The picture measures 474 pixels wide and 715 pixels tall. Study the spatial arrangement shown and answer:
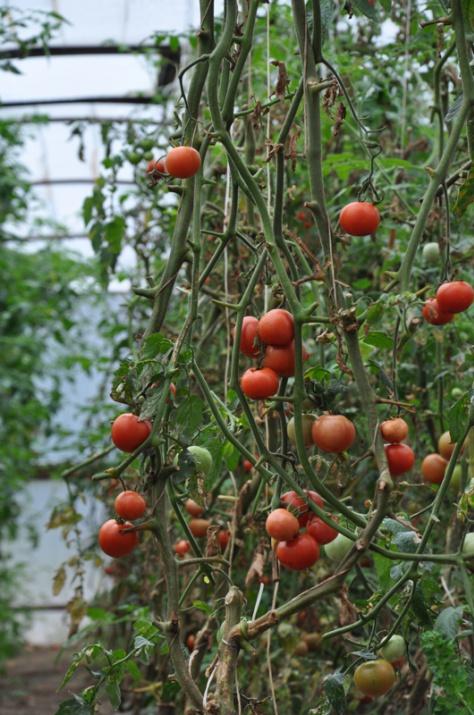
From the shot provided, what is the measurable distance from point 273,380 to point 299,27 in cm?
36

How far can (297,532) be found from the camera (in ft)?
2.84

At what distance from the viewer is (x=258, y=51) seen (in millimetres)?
1916

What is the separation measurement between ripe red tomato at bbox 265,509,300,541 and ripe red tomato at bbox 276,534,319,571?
0.04 ft

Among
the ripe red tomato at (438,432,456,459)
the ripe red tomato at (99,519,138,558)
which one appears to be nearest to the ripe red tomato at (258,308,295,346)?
the ripe red tomato at (99,519,138,558)

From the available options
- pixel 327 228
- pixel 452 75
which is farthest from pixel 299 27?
pixel 452 75

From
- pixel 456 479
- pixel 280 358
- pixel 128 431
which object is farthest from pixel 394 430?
pixel 456 479

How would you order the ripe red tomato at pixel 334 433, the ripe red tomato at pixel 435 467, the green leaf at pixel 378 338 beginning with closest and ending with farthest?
the ripe red tomato at pixel 334 433 < the green leaf at pixel 378 338 < the ripe red tomato at pixel 435 467

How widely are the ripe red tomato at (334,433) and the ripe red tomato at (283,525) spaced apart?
0.23 feet

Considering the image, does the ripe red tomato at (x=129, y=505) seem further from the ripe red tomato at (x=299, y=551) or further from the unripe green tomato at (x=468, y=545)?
the unripe green tomato at (x=468, y=545)

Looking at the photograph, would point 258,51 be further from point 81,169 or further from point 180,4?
point 81,169

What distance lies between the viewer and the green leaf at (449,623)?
2.94 feet

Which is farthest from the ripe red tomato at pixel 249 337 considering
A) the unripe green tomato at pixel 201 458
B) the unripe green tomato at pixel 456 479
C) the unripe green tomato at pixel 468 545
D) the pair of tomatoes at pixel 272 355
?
the unripe green tomato at pixel 456 479

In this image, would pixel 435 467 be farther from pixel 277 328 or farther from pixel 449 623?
pixel 277 328

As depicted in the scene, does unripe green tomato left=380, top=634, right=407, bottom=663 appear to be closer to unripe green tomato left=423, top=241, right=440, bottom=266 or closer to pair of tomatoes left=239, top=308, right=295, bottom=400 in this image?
pair of tomatoes left=239, top=308, right=295, bottom=400
